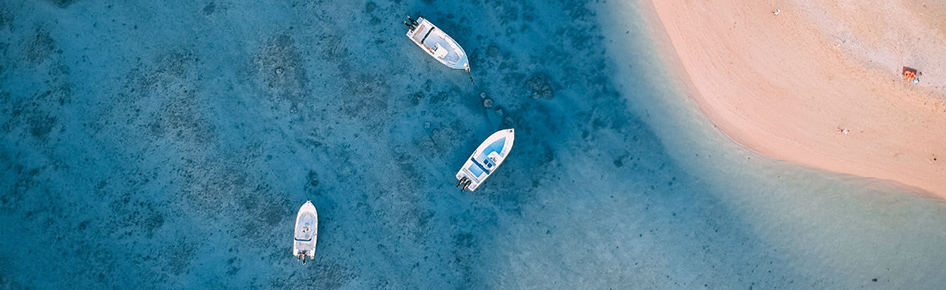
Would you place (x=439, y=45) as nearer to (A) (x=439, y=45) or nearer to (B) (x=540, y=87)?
(A) (x=439, y=45)

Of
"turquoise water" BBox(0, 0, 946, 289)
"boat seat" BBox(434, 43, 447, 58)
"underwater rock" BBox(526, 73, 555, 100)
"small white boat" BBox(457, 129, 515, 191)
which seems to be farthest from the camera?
"underwater rock" BBox(526, 73, 555, 100)

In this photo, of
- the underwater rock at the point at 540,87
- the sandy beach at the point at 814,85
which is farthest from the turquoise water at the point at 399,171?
the sandy beach at the point at 814,85

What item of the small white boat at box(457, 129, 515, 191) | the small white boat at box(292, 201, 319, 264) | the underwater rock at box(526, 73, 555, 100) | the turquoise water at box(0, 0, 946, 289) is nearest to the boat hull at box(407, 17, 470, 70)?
the turquoise water at box(0, 0, 946, 289)

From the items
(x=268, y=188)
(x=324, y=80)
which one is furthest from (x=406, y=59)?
(x=268, y=188)

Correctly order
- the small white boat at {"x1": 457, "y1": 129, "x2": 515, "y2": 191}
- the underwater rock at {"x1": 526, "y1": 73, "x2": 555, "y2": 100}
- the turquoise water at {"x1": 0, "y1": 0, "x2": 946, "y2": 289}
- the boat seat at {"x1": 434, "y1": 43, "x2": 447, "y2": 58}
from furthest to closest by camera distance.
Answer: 1. the underwater rock at {"x1": 526, "y1": 73, "x2": 555, "y2": 100}
2. the turquoise water at {"x1": 0, "y1": 0, "x2": 946, "y2": 289}
3. the boat seat at {"x1": 434, "y1": 43, "x2": 447, "y2": 58}
4. the small white boat at {"x1": 457, "y1": 129, "x2": 515, "y2": 191}

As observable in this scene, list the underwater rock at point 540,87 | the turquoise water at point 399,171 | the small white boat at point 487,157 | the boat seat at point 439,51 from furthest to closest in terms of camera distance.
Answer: the underwater rock at point 540,87 < the turquoise water at point 399,171 < the boat seat at point 439,51 < the small white boat at point 487,157

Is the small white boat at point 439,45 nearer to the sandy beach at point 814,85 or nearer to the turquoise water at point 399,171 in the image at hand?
the turquoise water at point 399,171

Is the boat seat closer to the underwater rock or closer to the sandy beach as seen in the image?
the underwater rock
